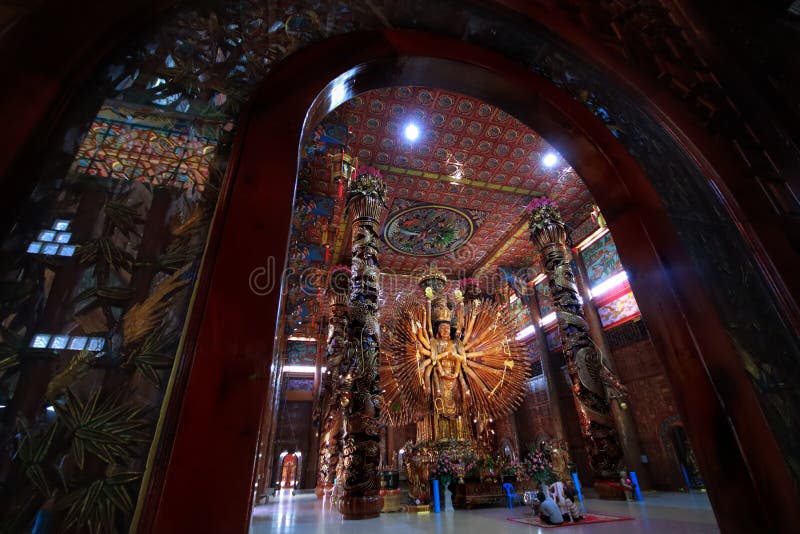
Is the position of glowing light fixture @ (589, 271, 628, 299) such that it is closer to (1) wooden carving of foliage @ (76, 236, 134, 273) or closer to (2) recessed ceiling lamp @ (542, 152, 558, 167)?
(2) recessed ceiling lamp @ (542, 152, 558, 167)

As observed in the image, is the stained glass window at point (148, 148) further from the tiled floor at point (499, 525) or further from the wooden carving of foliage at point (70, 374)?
the tiled floor at point (499, 525)

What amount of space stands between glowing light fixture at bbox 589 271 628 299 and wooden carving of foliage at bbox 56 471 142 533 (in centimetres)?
940

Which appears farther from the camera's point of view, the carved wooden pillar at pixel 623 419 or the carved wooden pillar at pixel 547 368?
the carved wooden pillar at pixel 547 368

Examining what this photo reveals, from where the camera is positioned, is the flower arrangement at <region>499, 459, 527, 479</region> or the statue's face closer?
the flower arrangement at <region>499, 459, 527, 479</region>

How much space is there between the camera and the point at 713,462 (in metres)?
1.28

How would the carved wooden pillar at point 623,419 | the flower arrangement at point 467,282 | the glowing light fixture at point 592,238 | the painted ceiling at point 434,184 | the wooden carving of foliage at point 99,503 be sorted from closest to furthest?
the wooden carving of foliage at point 99,503, the painted ceiling at point 434,184, the carved wooden pillar at point 623,419, the glowing light fixture at point 592,238, the flower arrangement at point 467,282

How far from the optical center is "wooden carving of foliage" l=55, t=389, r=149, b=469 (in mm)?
790

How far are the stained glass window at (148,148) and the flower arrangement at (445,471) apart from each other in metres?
5.65

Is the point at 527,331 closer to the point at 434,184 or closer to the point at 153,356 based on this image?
the point at 434,184

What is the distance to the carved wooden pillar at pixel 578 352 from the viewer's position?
5.66 m

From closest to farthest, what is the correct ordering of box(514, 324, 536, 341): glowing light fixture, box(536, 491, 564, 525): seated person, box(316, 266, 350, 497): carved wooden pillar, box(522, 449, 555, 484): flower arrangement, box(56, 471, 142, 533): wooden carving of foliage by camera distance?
box(56, 471, 142, 533): wooden carving of foliage → box(536, 491, 564, 525): seated person → box(522, 449, 555, 484): flower arrangement → box(316, 266, 350, 497): carved wooden pillar → box(514, 324, 536, 341): glowing light fixture

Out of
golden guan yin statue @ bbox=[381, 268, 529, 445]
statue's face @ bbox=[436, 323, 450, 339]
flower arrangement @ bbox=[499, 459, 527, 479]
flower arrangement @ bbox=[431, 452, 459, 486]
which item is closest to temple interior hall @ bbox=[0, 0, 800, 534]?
flower arrangement @ bbox=[431, 452, 459, 486]

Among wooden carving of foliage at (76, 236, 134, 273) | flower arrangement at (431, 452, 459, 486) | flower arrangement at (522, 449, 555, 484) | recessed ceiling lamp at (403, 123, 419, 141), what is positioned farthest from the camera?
recessed ceiling lamp at (403, 123, 419, 141)

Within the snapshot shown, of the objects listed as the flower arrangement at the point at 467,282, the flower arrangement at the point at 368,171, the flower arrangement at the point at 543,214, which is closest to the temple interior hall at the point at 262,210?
the flower arrangement at the point at 368,171
